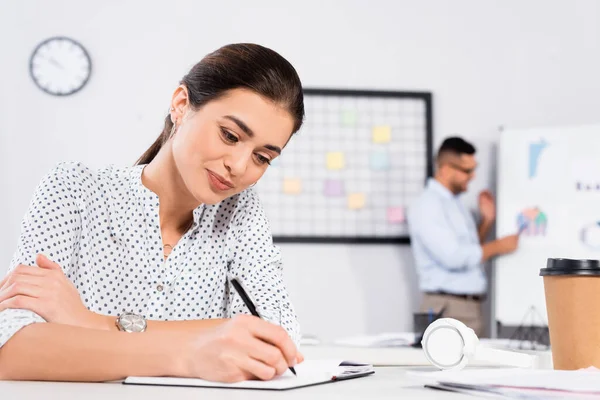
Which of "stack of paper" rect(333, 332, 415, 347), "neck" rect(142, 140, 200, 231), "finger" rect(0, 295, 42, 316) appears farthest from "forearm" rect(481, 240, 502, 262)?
"finger" rect(0, 295, 42, 316)

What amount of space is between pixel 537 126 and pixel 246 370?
154 inches

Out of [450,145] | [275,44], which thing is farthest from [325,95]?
[450,145]

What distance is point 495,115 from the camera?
15.0ft

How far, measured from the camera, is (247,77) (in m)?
1.49

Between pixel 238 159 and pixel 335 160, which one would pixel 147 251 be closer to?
pixel 238 159

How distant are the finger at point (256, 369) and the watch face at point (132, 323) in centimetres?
34

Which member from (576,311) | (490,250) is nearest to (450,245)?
(490,250)

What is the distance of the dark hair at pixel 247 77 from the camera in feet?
4.88

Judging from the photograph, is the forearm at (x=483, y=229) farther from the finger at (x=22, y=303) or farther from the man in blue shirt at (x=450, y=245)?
the finger at (x=22, y=303)

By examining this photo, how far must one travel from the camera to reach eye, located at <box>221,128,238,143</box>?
4.74ft

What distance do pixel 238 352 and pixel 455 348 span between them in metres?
0.37

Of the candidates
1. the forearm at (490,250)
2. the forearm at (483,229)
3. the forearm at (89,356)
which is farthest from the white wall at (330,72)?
the forearm at (89,356)

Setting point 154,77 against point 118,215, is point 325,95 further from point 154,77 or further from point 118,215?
point 118,215

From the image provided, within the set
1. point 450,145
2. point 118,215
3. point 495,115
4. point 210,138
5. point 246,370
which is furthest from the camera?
point 495,115
